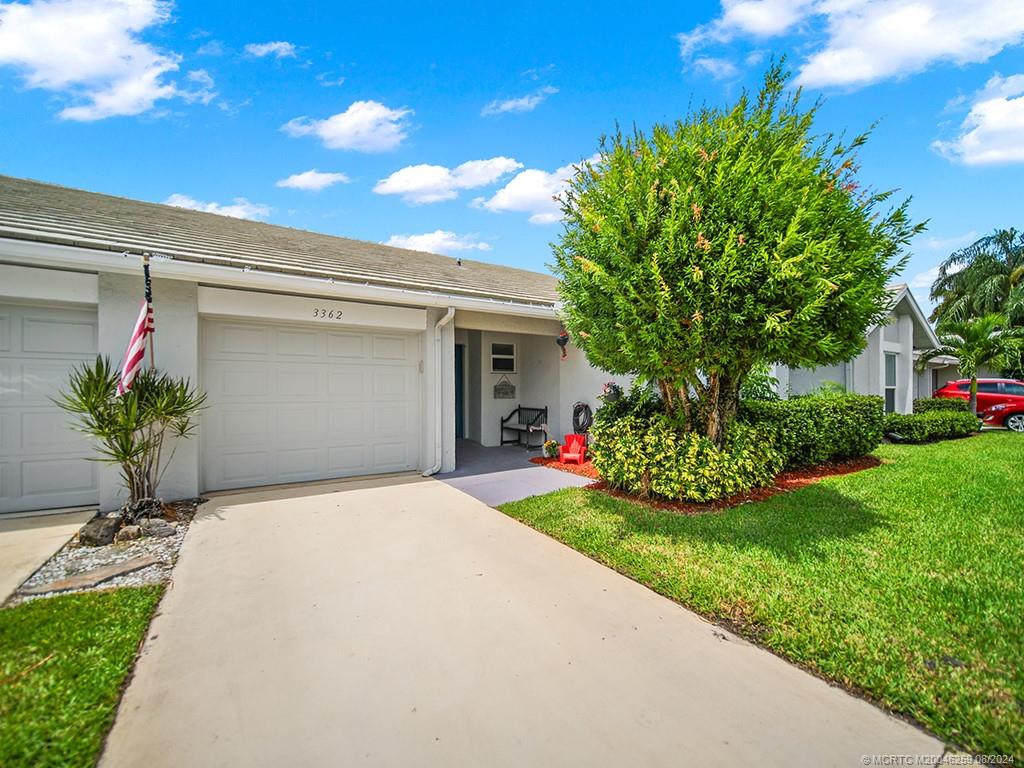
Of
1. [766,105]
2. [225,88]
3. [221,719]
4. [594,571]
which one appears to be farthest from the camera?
[225,88]

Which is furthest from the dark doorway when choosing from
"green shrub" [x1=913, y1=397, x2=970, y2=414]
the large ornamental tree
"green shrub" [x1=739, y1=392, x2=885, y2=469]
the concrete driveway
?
"green shrub" [x1=913, y1=397, x2=970, y2=414]

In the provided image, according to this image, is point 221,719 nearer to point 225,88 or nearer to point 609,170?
point 609,170

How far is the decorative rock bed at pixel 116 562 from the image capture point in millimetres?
3623

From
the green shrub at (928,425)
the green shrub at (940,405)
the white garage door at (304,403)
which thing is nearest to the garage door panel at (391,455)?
the white garage door at (304,403)

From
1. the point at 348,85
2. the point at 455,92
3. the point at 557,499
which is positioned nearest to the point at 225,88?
the point at 348,85

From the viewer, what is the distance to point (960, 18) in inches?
235

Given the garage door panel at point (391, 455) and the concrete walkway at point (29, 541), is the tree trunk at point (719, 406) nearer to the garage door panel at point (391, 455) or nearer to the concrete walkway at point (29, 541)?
the garage door panel at point (391, 455)

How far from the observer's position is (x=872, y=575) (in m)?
3.65

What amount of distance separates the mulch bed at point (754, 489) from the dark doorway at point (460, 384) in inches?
121

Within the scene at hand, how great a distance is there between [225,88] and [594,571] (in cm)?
982

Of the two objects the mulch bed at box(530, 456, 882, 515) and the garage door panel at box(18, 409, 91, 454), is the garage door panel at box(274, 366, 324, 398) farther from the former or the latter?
the mulch bed at box(530, 456, 882, 515)

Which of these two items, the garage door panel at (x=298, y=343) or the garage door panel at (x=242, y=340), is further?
the garage door panel at (x=298, y=343)

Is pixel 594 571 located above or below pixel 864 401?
below

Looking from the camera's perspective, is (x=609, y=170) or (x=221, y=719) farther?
(x=609, y=170)
